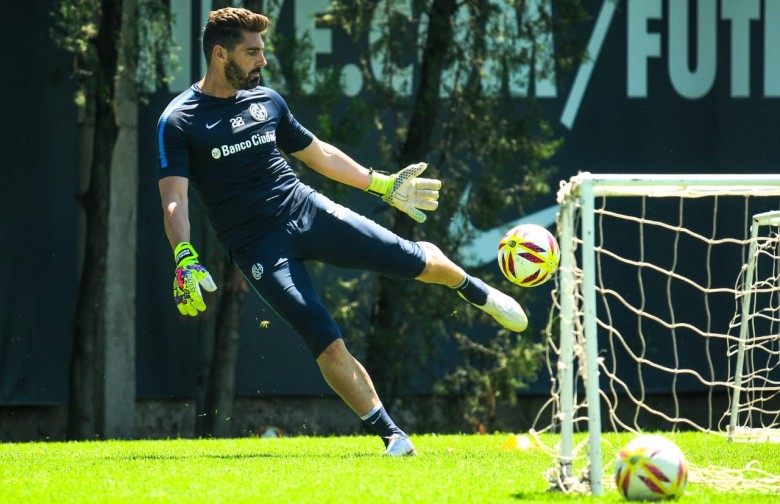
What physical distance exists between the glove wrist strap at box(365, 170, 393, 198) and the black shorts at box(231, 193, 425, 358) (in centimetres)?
42

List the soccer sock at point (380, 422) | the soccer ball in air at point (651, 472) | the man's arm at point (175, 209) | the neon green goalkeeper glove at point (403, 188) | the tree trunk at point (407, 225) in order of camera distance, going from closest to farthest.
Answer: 1. the soccer ball in air at point (651, 472)
2. the man's arm at point (175, 209)
3. the soccer sock at point (380, 422)
4. the neon green goalkeeper glove at point (403, 188)
5. the tree trunk at point (407, 225)

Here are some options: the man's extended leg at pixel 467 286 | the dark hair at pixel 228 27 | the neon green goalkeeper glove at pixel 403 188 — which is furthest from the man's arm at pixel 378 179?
the dark hair at pixel 228 27

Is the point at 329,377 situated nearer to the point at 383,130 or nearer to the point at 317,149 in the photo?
the point at 317,149

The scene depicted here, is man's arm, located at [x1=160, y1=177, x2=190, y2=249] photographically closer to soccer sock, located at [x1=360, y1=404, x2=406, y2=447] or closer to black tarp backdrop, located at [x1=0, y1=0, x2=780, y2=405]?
soccer sock, located at [x1=360, y1=404, x2=406, y2=447]

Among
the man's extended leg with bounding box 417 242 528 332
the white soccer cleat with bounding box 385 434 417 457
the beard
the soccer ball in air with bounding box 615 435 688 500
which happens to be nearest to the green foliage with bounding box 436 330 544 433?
the man's extended leg with bounding box 417 242 528 332

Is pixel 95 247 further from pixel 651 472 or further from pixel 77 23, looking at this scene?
pixel 651 472

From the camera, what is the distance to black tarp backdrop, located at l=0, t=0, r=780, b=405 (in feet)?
39.7

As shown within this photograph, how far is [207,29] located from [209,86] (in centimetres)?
33

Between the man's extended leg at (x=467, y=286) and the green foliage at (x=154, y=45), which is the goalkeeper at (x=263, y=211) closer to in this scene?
the man's extended leg at (x=467, y=286)

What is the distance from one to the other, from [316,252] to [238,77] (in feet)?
3.49

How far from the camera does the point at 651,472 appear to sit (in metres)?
4.82

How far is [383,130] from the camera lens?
1269 cm

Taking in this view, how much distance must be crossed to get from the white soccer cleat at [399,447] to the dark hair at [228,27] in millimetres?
2333

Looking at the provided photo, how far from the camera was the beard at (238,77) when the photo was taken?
22.7ft
